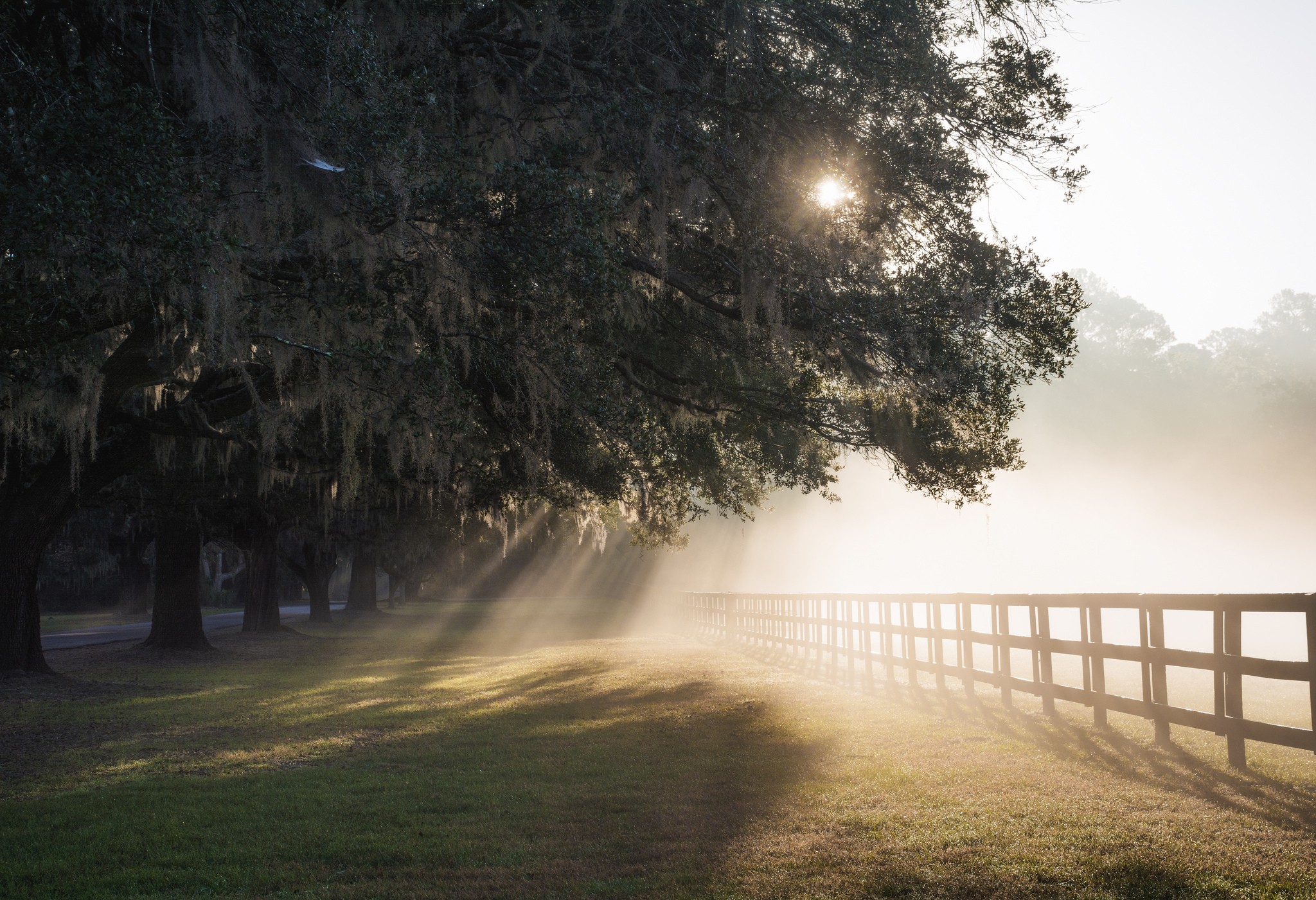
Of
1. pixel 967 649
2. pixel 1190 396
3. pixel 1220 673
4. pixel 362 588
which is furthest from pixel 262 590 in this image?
pixel 1190 396

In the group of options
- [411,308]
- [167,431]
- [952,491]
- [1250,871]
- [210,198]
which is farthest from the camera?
[952,491]

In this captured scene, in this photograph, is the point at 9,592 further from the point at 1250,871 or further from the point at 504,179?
the point at 1250,871

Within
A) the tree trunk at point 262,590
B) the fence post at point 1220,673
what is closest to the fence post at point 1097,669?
the fence post at point 1220,673

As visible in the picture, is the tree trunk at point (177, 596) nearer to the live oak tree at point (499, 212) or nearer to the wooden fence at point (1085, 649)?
the live oak tree at point (499, 212)

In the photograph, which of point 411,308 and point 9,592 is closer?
point 411,308

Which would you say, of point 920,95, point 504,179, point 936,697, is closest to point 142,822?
point 504,179

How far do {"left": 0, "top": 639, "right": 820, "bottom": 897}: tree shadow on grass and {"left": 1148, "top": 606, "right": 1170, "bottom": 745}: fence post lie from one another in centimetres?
253

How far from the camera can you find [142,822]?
645 centimetres

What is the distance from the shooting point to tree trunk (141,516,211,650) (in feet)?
70.6

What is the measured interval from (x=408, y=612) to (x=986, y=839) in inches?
1879

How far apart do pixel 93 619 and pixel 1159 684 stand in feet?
158

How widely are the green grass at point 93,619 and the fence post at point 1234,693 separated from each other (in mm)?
36043

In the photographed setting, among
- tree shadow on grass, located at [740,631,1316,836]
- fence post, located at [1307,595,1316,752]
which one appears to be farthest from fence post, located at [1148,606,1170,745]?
fence post, located at [1307,595,1316,752]

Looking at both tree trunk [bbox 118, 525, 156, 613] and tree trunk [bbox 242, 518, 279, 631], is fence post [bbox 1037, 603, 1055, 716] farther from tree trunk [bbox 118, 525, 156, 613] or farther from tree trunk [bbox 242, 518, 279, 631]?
tree trunk [bbox 118, 525, 156, 613]
